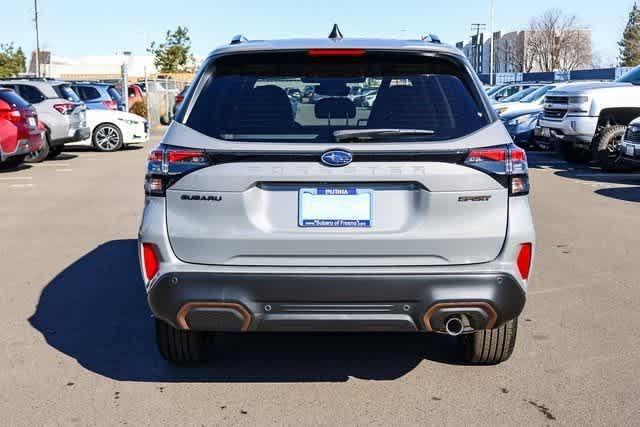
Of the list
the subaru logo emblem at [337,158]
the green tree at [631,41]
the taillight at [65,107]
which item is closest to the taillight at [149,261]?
the subaru logo emblem at [337,158]

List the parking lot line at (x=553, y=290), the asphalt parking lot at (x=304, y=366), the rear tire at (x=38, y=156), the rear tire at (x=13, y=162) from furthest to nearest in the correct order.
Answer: the rear tire at (x=38, y=156) < the rear tire at (x=13, y=162) < the parking lot line at (x=553, y=290) < the asphalt parking lot at (x=304, y=366)

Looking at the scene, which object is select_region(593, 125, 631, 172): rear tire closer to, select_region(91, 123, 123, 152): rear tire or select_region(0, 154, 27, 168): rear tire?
select_region(0, 154, 27, 168): rear tire

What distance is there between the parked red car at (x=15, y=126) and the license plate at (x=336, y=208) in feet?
38.9

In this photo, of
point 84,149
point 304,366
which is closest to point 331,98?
point 304,366

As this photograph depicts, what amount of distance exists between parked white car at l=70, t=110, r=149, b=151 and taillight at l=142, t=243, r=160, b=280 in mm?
17350

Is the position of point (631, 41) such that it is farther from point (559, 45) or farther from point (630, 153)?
point (630, 153)

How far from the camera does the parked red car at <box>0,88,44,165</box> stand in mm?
14438

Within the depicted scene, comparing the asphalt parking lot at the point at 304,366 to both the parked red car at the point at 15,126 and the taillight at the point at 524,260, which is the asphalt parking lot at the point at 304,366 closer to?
the taillight at the point at 524,260

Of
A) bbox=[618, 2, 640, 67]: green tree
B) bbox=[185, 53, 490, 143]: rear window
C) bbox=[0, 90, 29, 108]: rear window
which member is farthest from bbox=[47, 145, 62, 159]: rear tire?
bbox=[618, 2, 640, 67]: green tree

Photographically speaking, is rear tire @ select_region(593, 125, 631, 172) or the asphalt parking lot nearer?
the asphalt parking lot

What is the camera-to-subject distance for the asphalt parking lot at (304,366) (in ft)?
13.4

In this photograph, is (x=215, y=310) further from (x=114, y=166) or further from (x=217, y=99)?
(x=114, y=166)

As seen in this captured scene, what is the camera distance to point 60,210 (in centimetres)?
1080

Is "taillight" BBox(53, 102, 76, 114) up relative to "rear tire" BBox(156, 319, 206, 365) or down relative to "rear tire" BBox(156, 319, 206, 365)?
up
